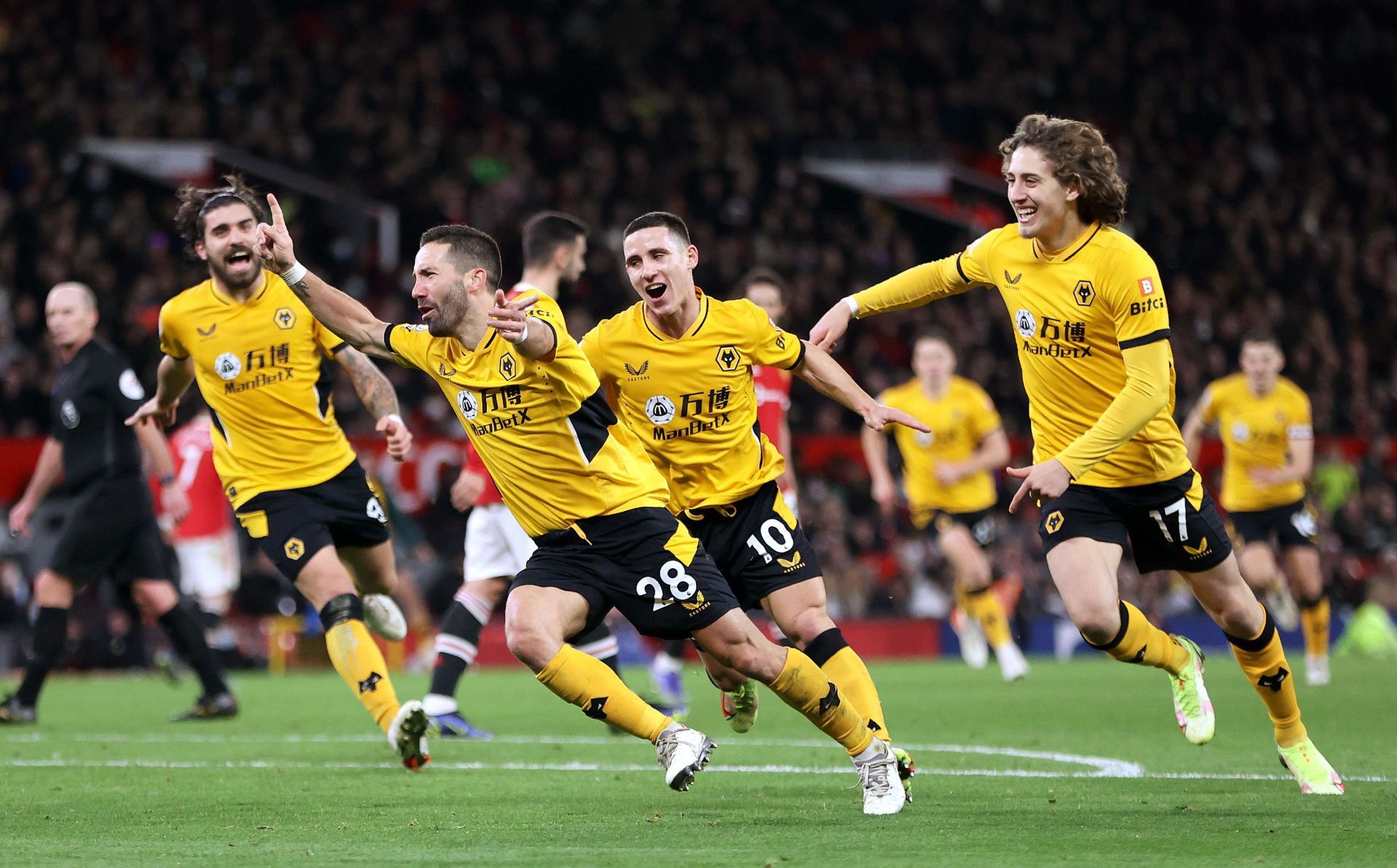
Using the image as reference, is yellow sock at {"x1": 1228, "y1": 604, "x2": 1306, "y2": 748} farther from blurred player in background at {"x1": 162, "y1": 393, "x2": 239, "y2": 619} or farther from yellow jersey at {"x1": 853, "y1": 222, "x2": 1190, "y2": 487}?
blurred player in background at {"x1": 162, "y1": 393, "x2": 239, "y2": 619}

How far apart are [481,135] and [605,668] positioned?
20.1m

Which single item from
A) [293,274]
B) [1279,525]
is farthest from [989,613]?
[293,274]

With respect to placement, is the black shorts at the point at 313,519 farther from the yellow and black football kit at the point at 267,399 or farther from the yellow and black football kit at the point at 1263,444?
the yellow and black football kit at the point at 1263,444

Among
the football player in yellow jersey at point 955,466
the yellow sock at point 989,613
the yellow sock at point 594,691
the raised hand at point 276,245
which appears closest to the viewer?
the yellow sock at point 594,691

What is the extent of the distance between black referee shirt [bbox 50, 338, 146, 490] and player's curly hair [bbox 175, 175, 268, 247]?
8.04 feet

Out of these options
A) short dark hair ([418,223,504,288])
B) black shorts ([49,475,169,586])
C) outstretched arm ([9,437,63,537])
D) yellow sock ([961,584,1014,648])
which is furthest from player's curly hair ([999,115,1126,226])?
yellow sock ([961,584,1014,648])

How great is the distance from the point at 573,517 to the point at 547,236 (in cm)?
302

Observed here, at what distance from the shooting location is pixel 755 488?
6.98 meters

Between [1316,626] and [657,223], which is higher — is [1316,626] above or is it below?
below

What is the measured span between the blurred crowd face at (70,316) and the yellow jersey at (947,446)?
672 cm

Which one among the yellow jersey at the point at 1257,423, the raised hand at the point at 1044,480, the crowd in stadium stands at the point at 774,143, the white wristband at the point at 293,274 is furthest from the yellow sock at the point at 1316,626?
the white wristband at the point at 293,274

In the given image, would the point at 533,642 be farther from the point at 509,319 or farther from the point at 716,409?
the point at 716,409

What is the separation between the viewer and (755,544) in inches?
271

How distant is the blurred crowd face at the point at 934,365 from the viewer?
14703mm
